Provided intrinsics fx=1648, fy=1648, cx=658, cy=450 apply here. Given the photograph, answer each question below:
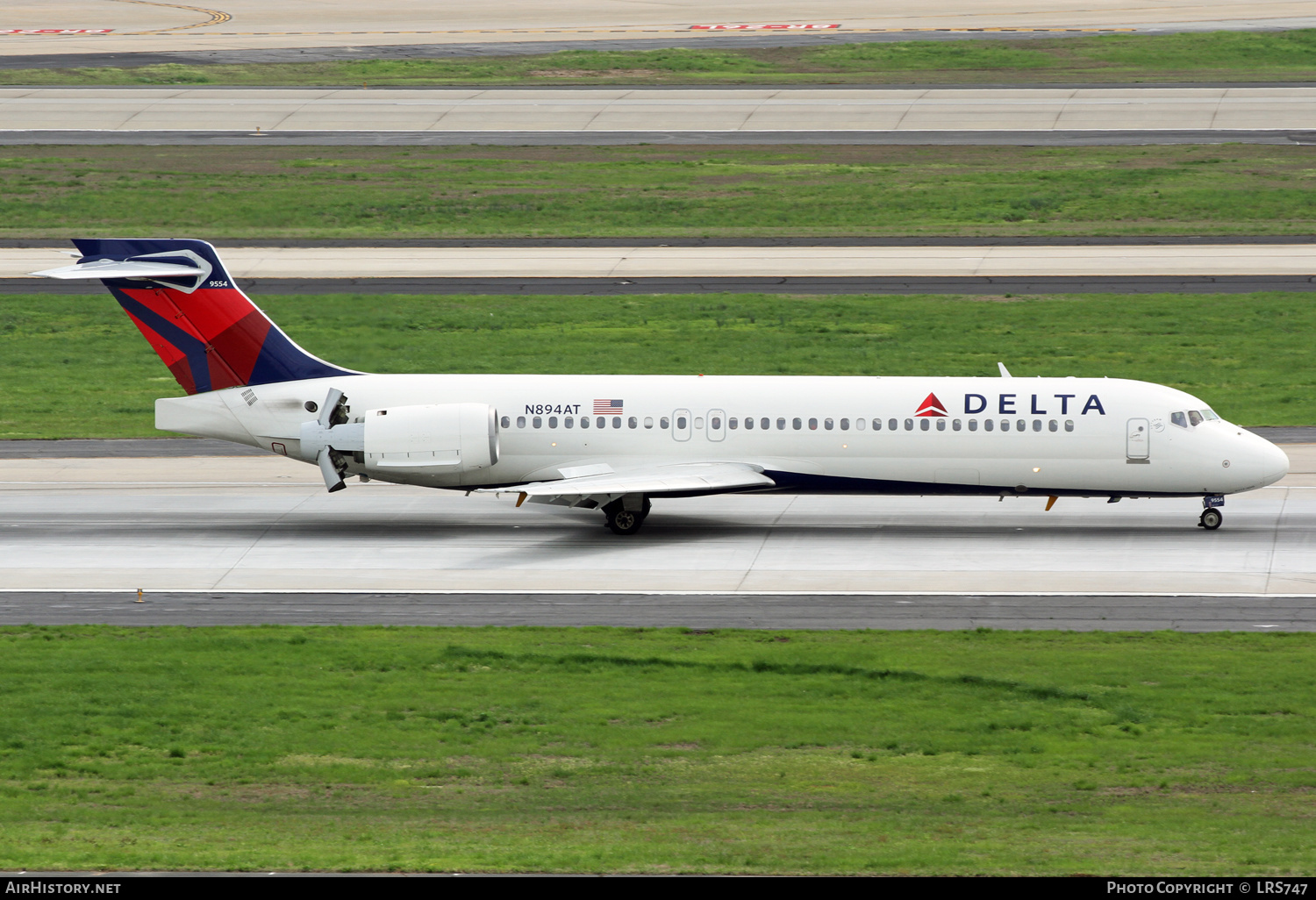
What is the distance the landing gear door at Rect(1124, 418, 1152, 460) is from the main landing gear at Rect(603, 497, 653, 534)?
38.6 ft

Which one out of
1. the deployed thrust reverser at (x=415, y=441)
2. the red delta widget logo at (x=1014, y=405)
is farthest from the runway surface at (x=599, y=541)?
the red delta widget logo at (x=1014, y=405)

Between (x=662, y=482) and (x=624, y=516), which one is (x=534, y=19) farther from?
(x=662, y=482)

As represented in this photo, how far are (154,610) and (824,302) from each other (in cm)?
3588

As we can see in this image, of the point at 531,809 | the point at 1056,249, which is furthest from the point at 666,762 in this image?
the point at 1056,249

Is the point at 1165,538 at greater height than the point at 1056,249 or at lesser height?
lesser

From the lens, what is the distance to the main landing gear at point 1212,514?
132 feet

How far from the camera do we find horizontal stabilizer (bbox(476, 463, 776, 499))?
38.9 meters

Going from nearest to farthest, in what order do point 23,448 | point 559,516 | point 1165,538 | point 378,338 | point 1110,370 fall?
point 1165,538 → point 559,516 → point 23,448 → point 1110,370 → point 378,338

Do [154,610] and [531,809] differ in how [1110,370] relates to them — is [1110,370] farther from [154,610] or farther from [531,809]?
[531,809]

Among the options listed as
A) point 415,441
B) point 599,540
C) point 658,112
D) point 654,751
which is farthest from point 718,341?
point 654,751

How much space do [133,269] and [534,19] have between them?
86.2 meters

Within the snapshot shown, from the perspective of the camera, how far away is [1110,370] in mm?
55094

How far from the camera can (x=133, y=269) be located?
40.6 m

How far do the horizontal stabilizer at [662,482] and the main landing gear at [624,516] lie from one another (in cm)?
72
